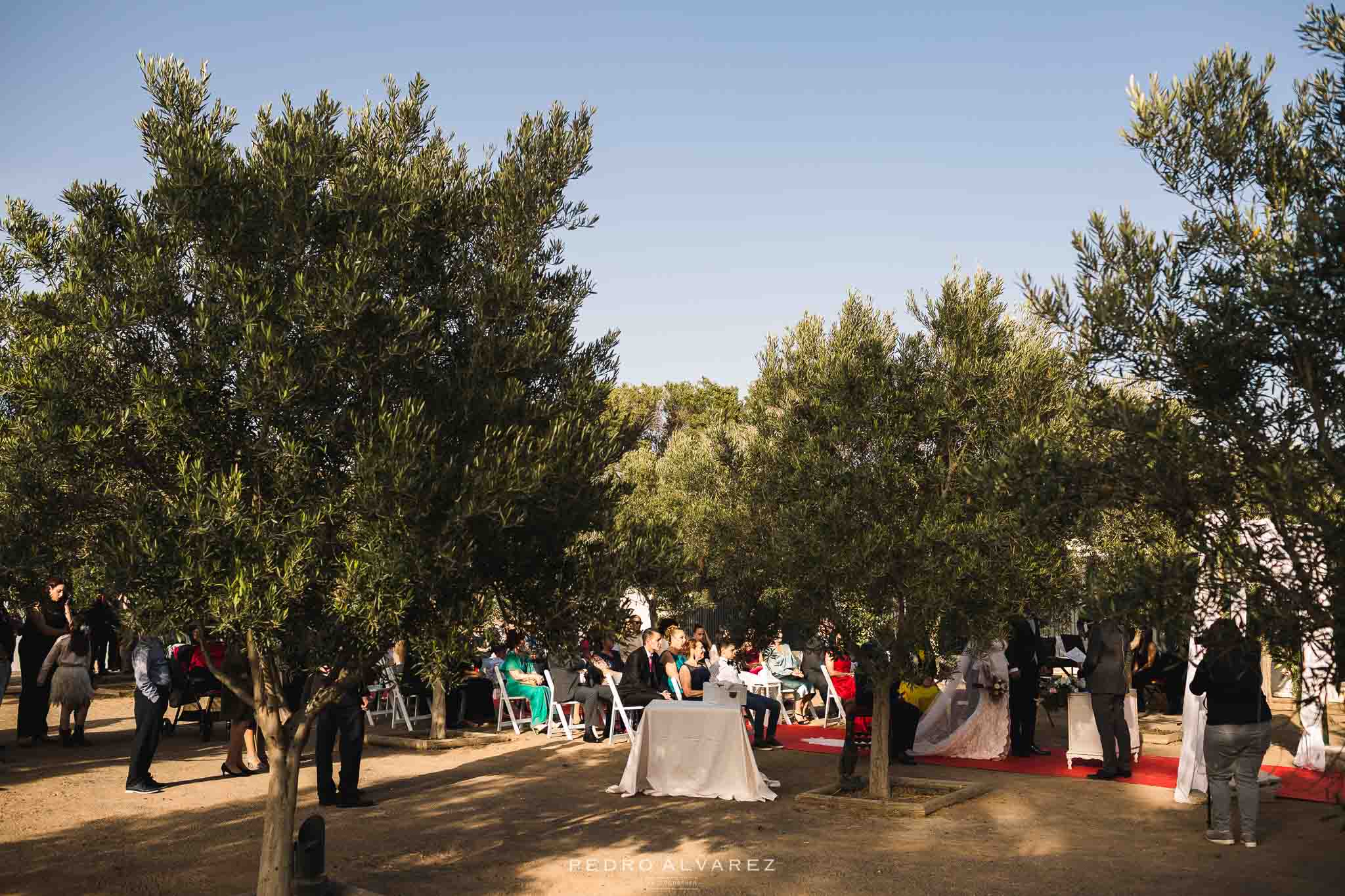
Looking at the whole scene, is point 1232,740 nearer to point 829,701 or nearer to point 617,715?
point 617,715

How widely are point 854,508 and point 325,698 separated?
5.85 meters

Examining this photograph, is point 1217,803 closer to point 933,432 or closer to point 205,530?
point 933,432

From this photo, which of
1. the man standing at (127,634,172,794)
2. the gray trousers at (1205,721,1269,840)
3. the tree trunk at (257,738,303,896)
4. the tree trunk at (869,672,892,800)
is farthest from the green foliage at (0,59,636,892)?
the gray trousers at (1205,721,1269,840)

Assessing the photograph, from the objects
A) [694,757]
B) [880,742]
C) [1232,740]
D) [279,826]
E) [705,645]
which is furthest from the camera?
[705,645]

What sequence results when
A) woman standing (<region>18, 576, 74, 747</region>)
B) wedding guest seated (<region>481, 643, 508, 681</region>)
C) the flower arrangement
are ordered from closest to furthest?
woman standing (<region>18, 576, 74, 747</region>), the flower arrangement, wedding guest seated (<region>481, 643, 508, 681</region>)

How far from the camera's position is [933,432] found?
12070 millimetres

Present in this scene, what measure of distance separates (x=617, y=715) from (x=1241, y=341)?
46.4 feet

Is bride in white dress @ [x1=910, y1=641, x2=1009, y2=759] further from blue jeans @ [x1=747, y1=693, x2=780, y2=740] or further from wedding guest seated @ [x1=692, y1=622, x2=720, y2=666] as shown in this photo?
wedding guest seated @ [x1=692, y1=622, x2=720, y2=666]

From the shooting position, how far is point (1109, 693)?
1377 centimetres

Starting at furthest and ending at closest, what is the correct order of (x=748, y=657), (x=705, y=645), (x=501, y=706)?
(x=705, y=645), (x=748, y=657), (x=501, y=706)

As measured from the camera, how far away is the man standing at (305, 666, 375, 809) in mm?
11969

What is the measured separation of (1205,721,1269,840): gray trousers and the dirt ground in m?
0.34

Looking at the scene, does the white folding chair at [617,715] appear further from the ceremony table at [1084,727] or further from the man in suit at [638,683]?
the ceremony table at [1084,727]

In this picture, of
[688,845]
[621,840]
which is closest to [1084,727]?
[688,845]
